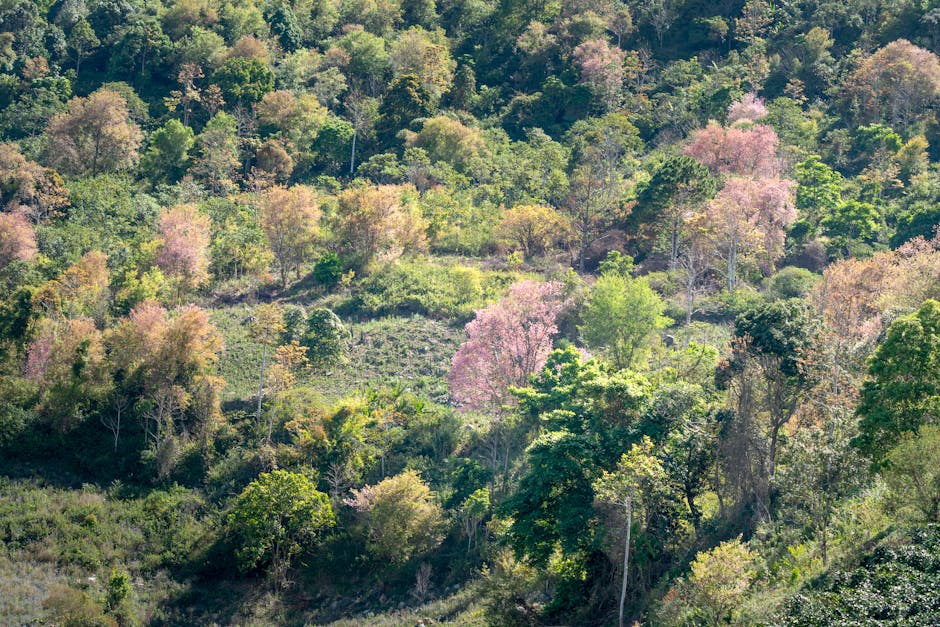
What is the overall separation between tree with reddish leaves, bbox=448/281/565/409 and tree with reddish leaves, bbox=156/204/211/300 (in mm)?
14935

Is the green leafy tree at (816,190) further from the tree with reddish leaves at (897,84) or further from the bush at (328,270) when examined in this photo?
the bush at (328,270)

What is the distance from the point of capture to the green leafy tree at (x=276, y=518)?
38.1 meters

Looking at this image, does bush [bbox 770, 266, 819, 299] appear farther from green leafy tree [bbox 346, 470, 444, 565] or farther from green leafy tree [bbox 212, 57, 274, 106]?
green leafy tree [bbox 212, 57, 274, 106]

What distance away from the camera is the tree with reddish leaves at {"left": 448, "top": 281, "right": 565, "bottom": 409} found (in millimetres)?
44281

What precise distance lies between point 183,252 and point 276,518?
18695 millimetres

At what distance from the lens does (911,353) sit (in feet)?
94.2

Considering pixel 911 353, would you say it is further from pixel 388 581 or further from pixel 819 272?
pixel 819 272

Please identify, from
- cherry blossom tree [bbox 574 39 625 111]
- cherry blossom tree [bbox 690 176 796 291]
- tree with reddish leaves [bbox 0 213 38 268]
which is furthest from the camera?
cherry blossom tree [bbox 574 39 625 111]

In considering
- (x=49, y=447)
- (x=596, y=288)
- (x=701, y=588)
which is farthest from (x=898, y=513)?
(x=49, y=447)

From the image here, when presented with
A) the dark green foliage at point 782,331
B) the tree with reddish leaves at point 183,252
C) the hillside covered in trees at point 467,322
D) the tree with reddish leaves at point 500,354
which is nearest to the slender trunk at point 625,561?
the hillside covered in trees at point 467,322

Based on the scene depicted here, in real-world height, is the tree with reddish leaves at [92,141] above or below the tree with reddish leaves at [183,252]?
above

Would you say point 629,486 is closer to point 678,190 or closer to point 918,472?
point 918,472

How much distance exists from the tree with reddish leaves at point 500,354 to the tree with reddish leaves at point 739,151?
23.2m

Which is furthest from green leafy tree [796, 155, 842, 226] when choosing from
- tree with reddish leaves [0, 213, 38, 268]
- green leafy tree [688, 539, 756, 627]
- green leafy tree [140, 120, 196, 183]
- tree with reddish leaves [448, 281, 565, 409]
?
tree with reddish leaves [0, 213, 38, 268]
